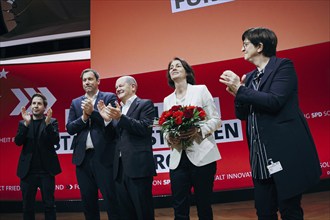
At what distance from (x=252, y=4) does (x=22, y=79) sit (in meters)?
3.76

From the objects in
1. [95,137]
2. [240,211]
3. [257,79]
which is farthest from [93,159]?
[240,211]

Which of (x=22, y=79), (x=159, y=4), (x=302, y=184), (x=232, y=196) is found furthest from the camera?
(x=22, y=79)

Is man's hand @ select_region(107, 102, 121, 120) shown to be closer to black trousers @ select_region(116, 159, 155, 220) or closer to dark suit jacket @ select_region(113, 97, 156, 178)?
dark suit jacket @ select_region(113, 97, 156, 178)

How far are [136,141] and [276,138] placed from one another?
1212 millimetres

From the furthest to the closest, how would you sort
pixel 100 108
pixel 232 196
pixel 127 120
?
1. pixel 232 196
2. pixel 100 108
3. pixel 127 120

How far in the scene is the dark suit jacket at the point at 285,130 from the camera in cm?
162

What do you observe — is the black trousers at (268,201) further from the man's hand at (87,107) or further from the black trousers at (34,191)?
the black trousers at (34,191)

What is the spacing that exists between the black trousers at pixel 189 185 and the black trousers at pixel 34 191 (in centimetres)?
157

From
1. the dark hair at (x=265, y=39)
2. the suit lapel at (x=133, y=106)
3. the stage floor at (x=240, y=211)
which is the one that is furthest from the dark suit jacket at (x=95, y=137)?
the stage floor at (x=240, y=211)

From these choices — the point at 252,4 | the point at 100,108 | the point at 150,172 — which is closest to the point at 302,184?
the point at 150,172

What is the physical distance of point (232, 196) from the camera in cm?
502

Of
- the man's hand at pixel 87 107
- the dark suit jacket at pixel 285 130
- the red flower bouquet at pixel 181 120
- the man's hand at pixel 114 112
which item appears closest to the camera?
the dark suit jacket at pixel 285 130

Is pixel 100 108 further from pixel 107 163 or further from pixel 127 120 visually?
pixel 107 163

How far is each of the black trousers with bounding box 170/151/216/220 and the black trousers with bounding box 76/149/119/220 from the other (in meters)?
0.66
